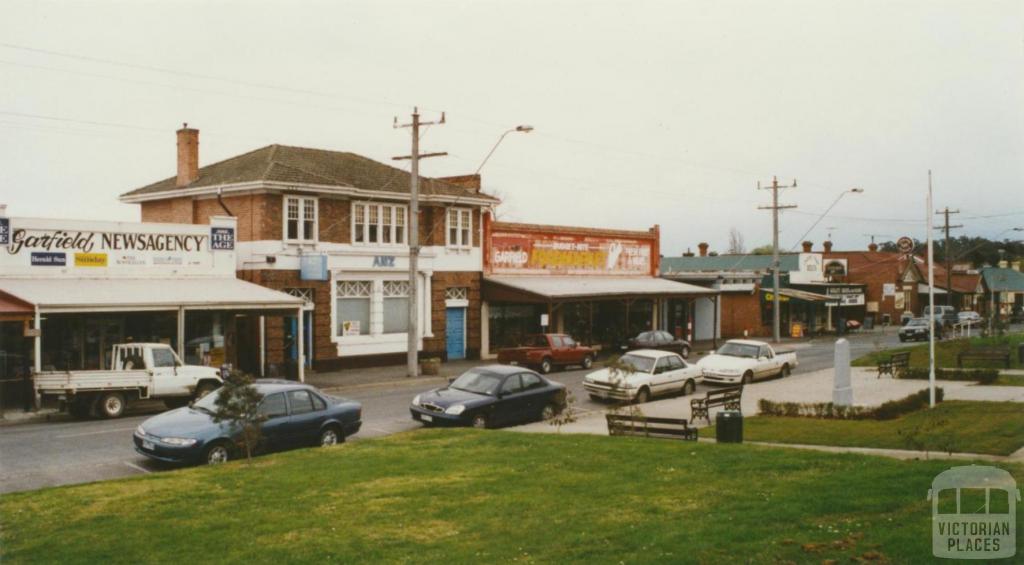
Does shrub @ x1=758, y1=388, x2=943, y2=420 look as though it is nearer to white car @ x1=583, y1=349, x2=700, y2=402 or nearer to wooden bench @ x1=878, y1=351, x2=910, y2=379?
white car @ x1=583, y1=349, x2=700, y2=402

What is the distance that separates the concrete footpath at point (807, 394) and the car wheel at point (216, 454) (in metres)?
7.27

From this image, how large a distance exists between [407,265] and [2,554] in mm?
28102

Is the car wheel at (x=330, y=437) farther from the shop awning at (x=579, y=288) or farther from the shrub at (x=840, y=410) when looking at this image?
the shop awning at (x=579, y=288)

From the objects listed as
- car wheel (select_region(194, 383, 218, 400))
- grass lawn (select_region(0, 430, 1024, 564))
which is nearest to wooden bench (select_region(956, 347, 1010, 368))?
grass lawn (select_region(0, 430, 1024, 564))

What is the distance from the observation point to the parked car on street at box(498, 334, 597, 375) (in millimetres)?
34250

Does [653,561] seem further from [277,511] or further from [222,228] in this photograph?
[222,228]

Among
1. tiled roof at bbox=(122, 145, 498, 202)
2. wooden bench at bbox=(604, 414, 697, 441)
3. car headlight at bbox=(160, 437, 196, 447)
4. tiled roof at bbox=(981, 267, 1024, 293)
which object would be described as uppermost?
tiled roof at bbox=(122, 145, 498, 202)

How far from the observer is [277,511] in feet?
36.7

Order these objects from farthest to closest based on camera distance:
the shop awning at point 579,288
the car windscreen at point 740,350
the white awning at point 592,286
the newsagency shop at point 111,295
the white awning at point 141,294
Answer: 1. the white awning at point 592,286
2. the shop awning at point 579,288
3. the car windscreen at point 740,350
4. the newsagency shop at point 111,295
5. the white awning at point 141,294

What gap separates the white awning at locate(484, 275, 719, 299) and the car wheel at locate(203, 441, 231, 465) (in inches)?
961

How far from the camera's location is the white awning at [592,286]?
1596 inches

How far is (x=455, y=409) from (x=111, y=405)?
28.8ft

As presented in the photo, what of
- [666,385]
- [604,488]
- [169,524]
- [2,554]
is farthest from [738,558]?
[666,385]

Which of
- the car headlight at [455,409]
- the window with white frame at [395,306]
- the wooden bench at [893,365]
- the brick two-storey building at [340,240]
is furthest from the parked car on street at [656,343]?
the car headlight at [455,409]
